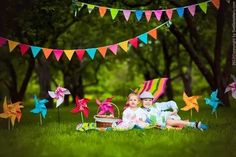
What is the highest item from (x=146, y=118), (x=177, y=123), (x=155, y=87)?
(x=155, y=87)

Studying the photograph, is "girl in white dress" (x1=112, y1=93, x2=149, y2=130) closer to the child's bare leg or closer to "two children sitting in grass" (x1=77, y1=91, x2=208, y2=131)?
"two children sitting in grass" (x1=77, y1=91, x2=208, y2=131)

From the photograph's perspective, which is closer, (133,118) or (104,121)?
(133,118)

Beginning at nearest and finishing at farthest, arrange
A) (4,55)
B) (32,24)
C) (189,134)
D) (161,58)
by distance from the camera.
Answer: (189,134), (32,24), (4,55), (161,58)

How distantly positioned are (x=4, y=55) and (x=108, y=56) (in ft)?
24.1

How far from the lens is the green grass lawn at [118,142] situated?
30.2 ft

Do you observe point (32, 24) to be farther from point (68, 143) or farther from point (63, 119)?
point (68, 143)

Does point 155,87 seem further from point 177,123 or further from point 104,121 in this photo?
point 104,121

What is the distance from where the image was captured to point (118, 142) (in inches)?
396

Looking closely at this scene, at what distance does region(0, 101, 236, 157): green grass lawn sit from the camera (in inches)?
363

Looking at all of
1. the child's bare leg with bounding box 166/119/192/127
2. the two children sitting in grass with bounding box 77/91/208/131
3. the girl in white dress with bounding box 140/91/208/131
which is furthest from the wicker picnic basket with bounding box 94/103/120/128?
the child's bare leg with bounding box 166/119/192/127

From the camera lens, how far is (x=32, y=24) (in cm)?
1644

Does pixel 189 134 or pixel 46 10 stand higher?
pixel 46 10

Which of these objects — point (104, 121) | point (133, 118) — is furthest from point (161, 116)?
point (104, 121)

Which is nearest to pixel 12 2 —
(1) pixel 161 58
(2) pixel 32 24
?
(2) pixel 32 24
